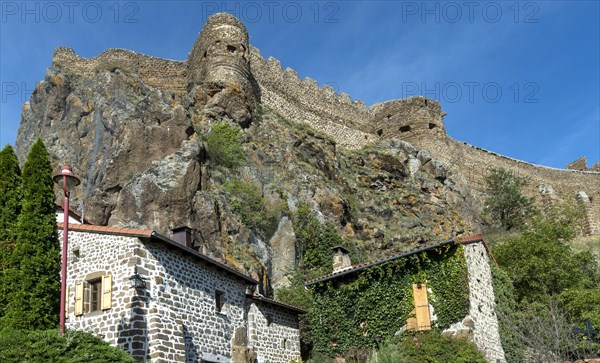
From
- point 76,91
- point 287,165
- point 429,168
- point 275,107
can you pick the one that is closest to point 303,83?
point 275,107

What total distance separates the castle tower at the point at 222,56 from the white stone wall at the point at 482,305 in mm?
20483

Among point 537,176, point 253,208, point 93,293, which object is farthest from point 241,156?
point 537,176

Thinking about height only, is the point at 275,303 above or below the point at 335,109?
below

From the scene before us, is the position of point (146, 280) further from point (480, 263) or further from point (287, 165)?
point (287, 165)

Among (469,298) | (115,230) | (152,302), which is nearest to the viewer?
(152,302)

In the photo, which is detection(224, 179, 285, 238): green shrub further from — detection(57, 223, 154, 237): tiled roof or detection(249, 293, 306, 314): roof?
detection(57, 223, 154, 237): tiled roof

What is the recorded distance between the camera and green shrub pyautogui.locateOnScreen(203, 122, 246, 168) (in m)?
33.4

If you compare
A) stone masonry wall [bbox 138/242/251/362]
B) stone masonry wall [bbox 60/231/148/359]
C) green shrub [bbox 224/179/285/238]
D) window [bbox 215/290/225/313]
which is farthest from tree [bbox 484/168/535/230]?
stone masonry wall [bbox 60/231/148/359]

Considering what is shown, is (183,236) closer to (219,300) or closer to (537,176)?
(219,300)

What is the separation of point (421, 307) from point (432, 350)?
1.43 m

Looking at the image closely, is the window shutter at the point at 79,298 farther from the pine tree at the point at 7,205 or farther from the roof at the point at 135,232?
the pine tree at the point at 7,205

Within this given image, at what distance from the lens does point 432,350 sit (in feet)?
63.7

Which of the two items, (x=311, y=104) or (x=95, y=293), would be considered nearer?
(x=95, y=293)

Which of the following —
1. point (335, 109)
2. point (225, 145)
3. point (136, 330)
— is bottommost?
point (136, 330)
